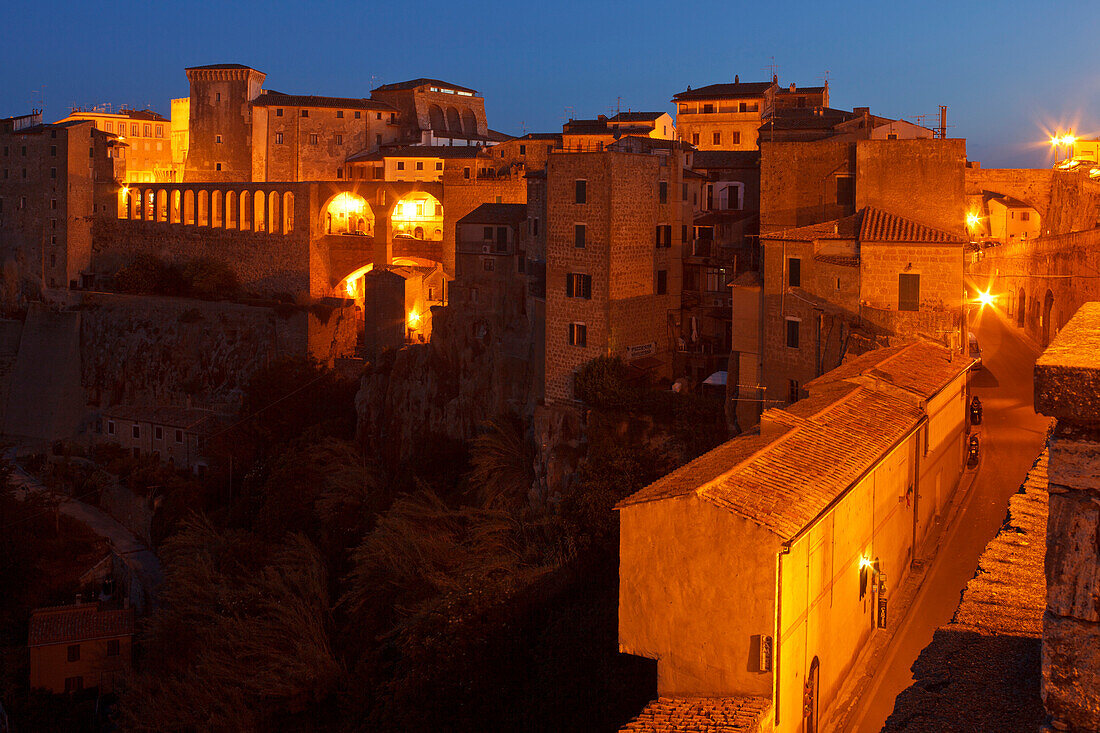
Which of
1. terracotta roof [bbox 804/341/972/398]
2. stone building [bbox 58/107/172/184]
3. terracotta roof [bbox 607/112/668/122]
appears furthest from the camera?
stone building [bbox 58/107/172/184]

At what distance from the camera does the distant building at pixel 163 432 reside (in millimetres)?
36375

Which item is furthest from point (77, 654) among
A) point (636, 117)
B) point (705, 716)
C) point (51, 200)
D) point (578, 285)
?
point (636, 117)

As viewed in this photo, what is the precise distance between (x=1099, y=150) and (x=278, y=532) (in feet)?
107

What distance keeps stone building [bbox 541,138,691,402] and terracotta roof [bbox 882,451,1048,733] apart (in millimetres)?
Result: 17124

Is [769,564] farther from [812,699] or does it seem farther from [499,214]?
[499,214]

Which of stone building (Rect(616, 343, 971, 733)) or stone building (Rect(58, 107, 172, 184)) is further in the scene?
stone building (Rect(58, 107, 172, 184))

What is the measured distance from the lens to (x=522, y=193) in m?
35.9

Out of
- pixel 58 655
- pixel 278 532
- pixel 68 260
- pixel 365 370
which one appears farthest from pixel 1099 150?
pixel 68 260

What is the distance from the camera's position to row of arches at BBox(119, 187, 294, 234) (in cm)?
4281

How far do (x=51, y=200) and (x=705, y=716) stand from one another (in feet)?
147

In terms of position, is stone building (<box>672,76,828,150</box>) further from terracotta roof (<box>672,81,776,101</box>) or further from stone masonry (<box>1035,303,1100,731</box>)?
stone masonry (<box>1035,303,1100,731</box>)

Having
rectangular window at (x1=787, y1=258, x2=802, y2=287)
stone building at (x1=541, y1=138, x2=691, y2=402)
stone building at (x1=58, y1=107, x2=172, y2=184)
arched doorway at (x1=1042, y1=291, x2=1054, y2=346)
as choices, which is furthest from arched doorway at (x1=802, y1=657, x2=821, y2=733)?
stone building at (x1=58, y1=107, x2=172, y2=184)

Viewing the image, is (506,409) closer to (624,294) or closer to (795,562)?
(624,294)

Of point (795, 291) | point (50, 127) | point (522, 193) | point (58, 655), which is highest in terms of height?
point (50, 127)
